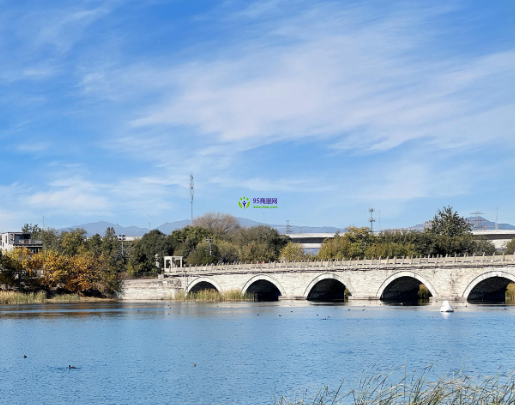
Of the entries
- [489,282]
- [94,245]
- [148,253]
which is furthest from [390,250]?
[94,245]

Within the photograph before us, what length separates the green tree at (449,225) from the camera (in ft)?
375

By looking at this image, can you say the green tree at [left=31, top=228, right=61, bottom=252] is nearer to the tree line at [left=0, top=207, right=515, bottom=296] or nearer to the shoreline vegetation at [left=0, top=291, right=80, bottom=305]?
the tree line at [left=0, top=207, right=515, bottom=296]

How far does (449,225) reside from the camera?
11450 cm

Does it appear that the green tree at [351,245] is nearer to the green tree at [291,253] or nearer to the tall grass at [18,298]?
the green tree at [291,253]

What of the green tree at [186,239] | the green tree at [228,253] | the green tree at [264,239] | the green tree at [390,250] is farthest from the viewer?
the green tree at [228,253]

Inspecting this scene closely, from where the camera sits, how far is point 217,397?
83.5ft

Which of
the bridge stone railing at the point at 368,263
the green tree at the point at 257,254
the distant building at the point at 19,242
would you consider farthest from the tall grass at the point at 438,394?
the distant building at the point at 19,242

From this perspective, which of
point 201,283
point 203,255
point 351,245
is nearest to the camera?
point 201,283

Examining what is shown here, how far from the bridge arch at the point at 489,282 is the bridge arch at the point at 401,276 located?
3.50 meters

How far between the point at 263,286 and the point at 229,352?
55.8 meters

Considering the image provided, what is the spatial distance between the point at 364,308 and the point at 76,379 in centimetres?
3921

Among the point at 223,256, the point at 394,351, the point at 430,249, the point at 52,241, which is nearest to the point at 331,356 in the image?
the point at 394,351

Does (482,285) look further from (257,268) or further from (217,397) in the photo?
(217,397)

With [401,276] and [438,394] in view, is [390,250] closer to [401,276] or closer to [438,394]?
[401,276]
